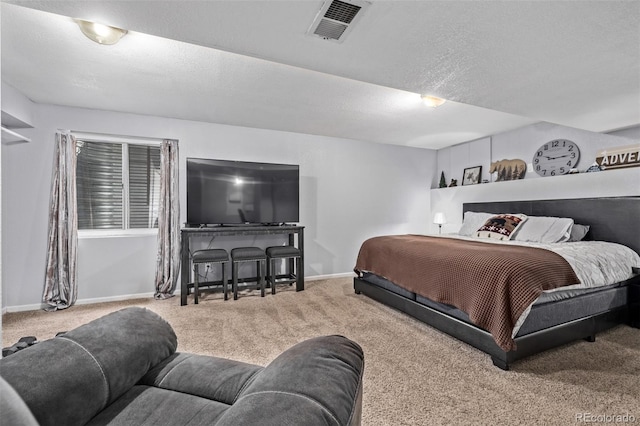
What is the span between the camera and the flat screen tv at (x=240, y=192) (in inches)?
153

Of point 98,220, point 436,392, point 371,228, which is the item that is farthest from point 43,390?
point 371,228

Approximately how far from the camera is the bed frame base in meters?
2.10

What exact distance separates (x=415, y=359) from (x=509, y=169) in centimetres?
371

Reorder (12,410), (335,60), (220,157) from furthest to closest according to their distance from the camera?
(220,157)
(335,60)
(12,410)

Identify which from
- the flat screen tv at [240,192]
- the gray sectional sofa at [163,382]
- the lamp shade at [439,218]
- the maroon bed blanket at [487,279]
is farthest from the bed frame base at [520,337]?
the lamp shade at [439,218]

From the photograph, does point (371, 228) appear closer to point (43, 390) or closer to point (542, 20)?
point (542, 20)

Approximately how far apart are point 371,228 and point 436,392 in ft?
11.8

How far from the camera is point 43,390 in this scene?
2.61ft

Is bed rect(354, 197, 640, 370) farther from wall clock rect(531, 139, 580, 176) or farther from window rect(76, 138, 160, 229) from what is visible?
window rect(76, 138, 160, 229)

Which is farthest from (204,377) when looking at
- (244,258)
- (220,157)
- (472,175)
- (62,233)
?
(472,175)

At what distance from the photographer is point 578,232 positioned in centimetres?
345

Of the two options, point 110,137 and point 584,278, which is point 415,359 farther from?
point 110,137

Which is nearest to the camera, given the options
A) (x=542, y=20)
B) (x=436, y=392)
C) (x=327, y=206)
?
(x=542, y=20)

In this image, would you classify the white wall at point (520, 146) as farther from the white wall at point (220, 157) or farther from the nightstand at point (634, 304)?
the nightstand at point (634, 304)
